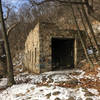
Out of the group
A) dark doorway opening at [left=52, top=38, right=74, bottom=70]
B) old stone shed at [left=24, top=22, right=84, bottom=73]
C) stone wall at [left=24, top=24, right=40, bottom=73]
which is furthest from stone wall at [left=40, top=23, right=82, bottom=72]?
dark doorway opening at [left=52, top=38, right=74, bottom=70]

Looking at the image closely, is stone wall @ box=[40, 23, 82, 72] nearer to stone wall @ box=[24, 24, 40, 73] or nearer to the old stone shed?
the old stone shed

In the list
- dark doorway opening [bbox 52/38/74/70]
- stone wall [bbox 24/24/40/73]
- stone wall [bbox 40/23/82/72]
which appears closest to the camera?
stone wall [bbox 40/23/82/72]

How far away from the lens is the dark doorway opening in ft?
27.6

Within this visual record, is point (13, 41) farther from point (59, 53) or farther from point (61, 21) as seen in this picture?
point (59, 53)

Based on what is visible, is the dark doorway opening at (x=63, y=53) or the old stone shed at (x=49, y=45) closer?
the old stone shed at (x=49, y=45)

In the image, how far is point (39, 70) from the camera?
22.4ft

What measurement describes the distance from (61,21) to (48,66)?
9.23 metres

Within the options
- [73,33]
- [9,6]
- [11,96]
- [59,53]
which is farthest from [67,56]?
[9,6]

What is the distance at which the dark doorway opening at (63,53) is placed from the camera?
27.6 ft

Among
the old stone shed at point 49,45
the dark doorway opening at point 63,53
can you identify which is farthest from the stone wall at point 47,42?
the dark doorway opening at point 63,53

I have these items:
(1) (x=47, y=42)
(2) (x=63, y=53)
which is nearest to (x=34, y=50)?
(1) (x=47, y=42)

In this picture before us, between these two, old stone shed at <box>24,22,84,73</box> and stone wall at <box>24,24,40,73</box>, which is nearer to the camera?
old stone shed at <box>24,22,84,73</box>

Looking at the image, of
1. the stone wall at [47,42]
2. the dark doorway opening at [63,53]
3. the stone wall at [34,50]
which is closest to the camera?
the stone wall at [47,42]

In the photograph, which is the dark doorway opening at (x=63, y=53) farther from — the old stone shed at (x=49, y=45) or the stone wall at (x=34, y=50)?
the stone wall at (x=34, y=50)
